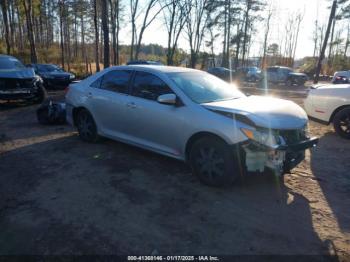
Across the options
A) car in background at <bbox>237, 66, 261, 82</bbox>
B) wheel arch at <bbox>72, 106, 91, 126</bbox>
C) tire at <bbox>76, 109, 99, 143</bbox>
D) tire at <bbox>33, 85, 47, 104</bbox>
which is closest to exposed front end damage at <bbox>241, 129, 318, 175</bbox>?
tire at <bbox>76, 109, 99, 143</bbox>

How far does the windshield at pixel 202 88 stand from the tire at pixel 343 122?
3071 mm

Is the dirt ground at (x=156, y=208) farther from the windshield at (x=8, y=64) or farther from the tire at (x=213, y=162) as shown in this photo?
the windshield at (x=8, y=64)

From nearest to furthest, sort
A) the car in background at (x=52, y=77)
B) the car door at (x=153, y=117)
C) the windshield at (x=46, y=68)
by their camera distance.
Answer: the car door at (x=153, y=117), the car in background at (x=52, y=77), the windshield at (x=46, y=68)

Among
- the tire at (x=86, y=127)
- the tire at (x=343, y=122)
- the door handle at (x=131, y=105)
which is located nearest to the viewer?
the door handle at (x=131, y=105)

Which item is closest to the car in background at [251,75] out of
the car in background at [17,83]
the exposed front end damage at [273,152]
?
the car in background at [17,83]

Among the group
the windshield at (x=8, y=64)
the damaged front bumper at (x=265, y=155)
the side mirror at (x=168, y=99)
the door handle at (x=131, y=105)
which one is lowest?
the damaged front bumper at (x=265, y=155)

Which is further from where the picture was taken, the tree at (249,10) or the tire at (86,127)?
the tree at (249,10)

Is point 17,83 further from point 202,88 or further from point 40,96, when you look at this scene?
point 202,88

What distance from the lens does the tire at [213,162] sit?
13.4ft

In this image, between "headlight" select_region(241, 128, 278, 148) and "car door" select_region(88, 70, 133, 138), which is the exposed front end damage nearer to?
"headlight" select_region(241, 128, 278, 148)

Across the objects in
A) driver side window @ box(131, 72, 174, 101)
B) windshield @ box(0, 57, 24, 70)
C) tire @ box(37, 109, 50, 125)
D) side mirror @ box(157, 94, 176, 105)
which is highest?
windshield @ box(0, 57, 24, 70)

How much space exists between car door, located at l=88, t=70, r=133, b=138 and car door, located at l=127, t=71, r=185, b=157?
0.68ft

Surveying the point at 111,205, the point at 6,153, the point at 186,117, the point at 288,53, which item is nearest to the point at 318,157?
the point at 186,117

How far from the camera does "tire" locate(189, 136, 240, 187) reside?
4.10m
